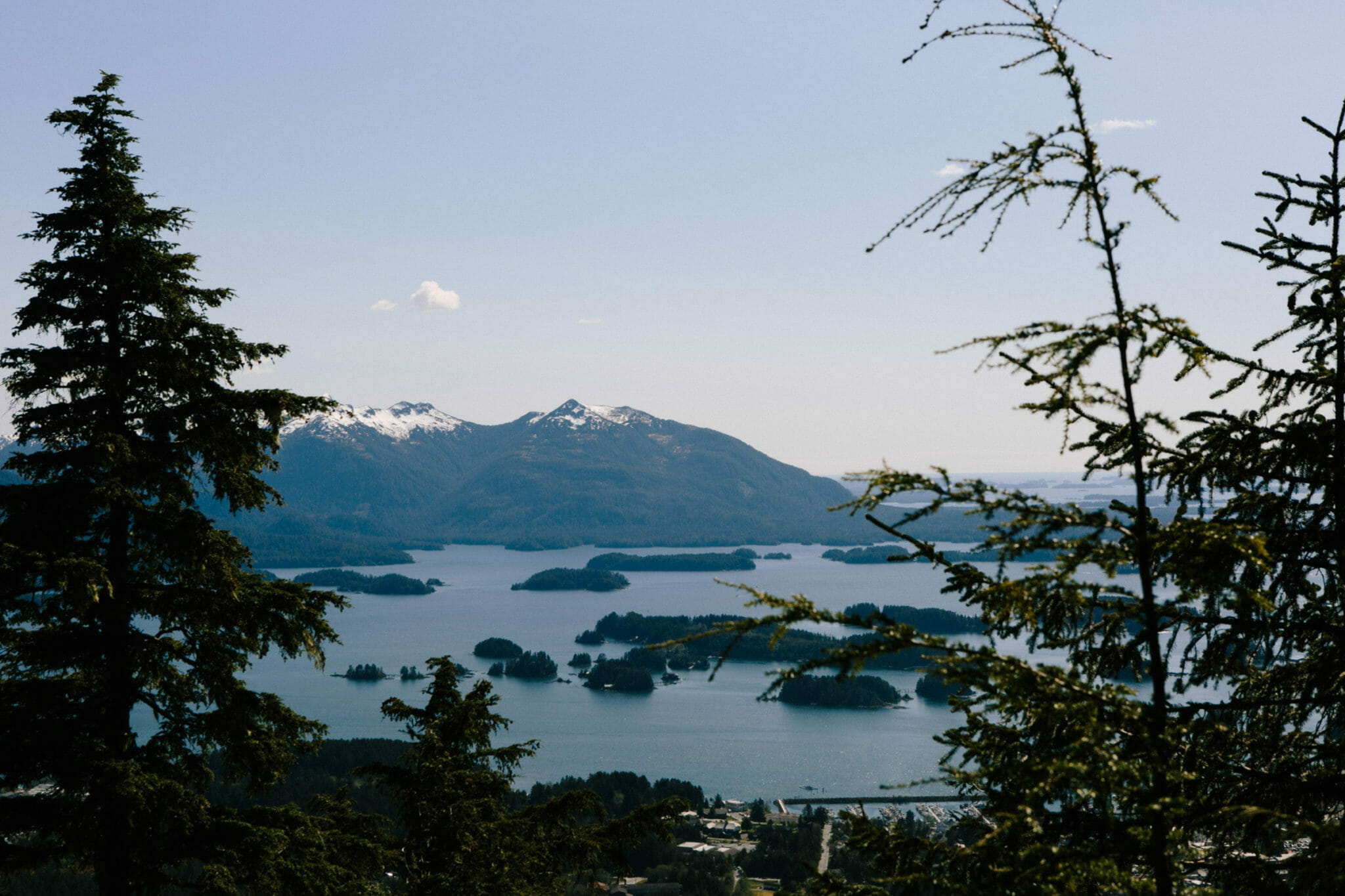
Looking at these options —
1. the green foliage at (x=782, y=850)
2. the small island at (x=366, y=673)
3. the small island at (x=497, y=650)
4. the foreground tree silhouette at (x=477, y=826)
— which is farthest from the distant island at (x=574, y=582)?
the foreground tree silhouette at (x=477, y=826)

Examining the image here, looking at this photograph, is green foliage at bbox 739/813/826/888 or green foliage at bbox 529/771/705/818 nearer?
green foliage at bbox 739/813/826/888

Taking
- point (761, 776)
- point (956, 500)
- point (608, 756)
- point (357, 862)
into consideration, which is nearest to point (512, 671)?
point (608, 756)

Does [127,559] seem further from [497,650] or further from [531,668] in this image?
[497,650]

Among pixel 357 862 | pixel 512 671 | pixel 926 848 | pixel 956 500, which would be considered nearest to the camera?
pixel 956 500

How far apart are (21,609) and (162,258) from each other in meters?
3.16

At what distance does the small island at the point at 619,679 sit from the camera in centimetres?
8644

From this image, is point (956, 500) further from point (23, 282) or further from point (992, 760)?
point (23, 282)

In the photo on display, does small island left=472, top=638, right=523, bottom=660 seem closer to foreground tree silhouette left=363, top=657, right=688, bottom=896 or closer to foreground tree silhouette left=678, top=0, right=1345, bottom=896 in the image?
foreground tree silhouette left=363, top=657, right=688, bottom=896

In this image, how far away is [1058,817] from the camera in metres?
4.12

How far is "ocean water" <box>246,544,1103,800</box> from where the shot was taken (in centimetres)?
5828

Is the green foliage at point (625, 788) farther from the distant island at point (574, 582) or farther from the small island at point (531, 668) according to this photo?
the distant island at point (574, 582)

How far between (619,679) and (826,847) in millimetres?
42862

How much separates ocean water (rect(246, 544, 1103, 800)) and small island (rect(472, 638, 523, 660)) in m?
1.31

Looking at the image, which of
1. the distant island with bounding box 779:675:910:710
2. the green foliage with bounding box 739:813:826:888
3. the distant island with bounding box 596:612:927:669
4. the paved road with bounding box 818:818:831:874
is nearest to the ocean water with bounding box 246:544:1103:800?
the distant island with bounding box 779:675:910:710
